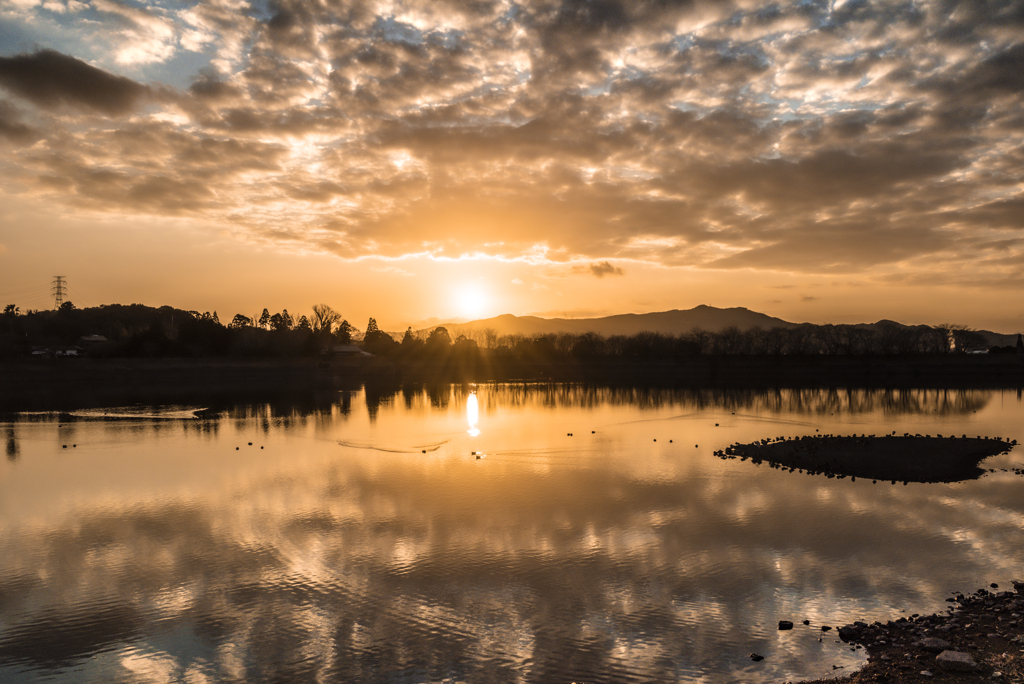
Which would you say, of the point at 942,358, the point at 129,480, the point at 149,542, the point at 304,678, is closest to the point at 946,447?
the point at 304,678

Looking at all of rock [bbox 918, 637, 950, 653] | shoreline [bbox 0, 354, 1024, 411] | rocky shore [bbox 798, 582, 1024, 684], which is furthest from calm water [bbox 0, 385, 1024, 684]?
shoreline [bbox 0, 354, 1024, 411]

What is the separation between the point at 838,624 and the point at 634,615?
414 cm

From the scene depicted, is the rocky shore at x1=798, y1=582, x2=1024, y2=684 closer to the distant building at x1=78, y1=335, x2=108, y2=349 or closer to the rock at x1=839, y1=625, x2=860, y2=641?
the rock at x1=839, y1=625, x2=860, y2=641

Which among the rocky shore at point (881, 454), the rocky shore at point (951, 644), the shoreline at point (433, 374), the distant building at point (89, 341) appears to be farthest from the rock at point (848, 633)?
the distant building at point (89, 341)

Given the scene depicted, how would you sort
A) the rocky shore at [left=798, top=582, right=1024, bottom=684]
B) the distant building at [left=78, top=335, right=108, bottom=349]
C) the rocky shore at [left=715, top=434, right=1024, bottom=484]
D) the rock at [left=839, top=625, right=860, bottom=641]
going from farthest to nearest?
1. the distant building at [left=78, top=335, right=108, bottom=349]
2. the rocky shore at [left=715, top=434, right=1024, bottom=484]
3. the rock at [left=839, top=625, right=860, bottom=641]
4. the rocky shore at [left=798, top=582, right=1024, bottom=684]

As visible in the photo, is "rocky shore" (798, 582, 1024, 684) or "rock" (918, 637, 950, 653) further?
"rock" (918, 637, 950, 653)

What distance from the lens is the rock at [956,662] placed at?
1015 centimetres

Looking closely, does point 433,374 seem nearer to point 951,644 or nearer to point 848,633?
point 848,633

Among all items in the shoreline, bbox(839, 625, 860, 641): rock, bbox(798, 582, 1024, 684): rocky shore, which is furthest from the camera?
the shoreline

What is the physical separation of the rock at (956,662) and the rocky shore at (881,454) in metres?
18.7

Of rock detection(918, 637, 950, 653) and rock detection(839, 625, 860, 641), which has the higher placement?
rock detection(918, 637, 950, 653)

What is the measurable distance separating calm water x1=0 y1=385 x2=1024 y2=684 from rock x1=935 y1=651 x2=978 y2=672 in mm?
1411

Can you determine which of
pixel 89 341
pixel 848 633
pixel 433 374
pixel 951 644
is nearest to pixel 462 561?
pixel 848 633

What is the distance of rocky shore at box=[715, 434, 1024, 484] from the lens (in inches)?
1104
